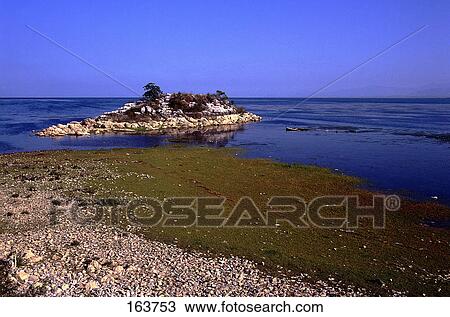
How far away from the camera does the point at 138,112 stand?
70.2 meters

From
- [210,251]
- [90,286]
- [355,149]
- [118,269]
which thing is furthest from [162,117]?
[90,286]

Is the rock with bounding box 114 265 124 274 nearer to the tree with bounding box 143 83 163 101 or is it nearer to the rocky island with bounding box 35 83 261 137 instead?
the rocky island with bounding box 35 83 261 137

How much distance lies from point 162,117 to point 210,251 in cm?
5753

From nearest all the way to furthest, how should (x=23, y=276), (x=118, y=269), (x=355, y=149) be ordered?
(x=23, y=276)
(x=118, y=269)
(x=355, y=149)

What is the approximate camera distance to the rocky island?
5843cm

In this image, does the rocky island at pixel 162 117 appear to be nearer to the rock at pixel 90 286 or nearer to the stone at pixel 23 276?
the stone at pixel 23 276

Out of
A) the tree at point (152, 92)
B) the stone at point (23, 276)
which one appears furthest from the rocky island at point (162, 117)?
the stone at point (23, 276)

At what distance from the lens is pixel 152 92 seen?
82.6m

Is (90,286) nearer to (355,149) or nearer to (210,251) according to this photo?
(210,251)

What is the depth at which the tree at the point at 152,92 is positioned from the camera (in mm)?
81194

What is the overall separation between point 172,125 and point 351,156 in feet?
118

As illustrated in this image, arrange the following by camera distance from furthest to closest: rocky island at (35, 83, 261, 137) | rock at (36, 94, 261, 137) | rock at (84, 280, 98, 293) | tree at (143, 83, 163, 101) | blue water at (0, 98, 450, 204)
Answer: tree at (143, 83, 163, 101)
rocky island at (35, 83, 261, 137)
rock at (36, 94, 261, 137)
blue water at (0, 98, 450, 204)
rock at (84, 280, 98, 293)

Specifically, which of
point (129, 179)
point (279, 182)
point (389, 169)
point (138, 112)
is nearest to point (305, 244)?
point (279, 182)

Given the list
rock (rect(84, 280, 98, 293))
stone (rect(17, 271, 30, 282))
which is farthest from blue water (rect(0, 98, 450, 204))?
stone (rect(17, 271, 30, 282))
